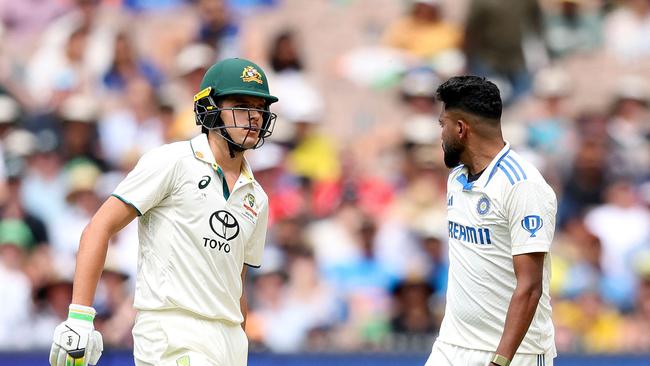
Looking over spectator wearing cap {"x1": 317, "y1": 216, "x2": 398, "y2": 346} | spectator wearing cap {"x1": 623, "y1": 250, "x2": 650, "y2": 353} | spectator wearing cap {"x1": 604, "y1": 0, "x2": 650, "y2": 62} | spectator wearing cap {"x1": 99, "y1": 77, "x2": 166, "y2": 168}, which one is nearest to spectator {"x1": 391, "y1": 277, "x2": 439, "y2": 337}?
spectator wearing cap {"x1": 317, "y1": 216, "x2": 398, "y2": 346}

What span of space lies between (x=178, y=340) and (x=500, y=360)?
1350mm

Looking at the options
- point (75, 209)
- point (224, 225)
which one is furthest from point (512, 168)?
point (75, 209)

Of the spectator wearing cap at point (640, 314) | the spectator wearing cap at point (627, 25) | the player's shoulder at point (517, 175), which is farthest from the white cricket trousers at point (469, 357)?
the spectator wearing cap at point (627, 25)

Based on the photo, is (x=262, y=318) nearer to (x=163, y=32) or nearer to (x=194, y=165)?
(x=163, y=32)

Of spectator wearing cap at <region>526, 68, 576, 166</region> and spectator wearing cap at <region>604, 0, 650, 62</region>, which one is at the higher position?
spectator wearing cap at <region>604, 0, 650, 62</region>

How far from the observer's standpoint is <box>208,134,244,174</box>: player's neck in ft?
17.4

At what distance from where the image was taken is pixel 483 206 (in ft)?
17.3

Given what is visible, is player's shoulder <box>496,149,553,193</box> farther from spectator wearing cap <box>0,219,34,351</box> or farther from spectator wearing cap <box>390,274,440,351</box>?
spectator wearing cap <box>0,219,34,351</box>

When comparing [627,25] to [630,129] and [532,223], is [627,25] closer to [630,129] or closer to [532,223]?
[630,129]

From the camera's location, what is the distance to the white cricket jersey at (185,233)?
5.06m

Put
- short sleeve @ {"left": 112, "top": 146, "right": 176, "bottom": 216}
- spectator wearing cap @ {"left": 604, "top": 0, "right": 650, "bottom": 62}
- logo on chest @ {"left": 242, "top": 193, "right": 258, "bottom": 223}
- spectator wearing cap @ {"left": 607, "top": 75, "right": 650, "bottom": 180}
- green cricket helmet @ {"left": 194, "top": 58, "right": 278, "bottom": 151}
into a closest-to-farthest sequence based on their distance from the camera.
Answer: short sleeve @ {"left": 112, "top": 146, "right": 176, "bottom": 216}, green cricket helmet @ {"left": 194, "top": 58, "right": 278, "bottom": 151}, logo on chest @ {"left": 242, "top": 193, "right": 258, "bottom": 223}, spectator wearing cap @ {"left": 607, "top": 75, "right": 650, "bottom": 180}, spectator wearing cap @ {"left": 604, "top": 0, "right": 650, "bottom": 62}

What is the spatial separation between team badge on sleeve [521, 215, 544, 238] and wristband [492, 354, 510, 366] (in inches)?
20.6

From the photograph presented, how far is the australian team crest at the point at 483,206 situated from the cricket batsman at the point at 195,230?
100cm

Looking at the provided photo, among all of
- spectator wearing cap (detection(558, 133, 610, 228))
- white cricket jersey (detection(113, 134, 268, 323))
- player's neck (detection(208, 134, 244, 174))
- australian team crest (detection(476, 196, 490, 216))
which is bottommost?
white cricket jersey (detection(113, 134, 268, 323))
